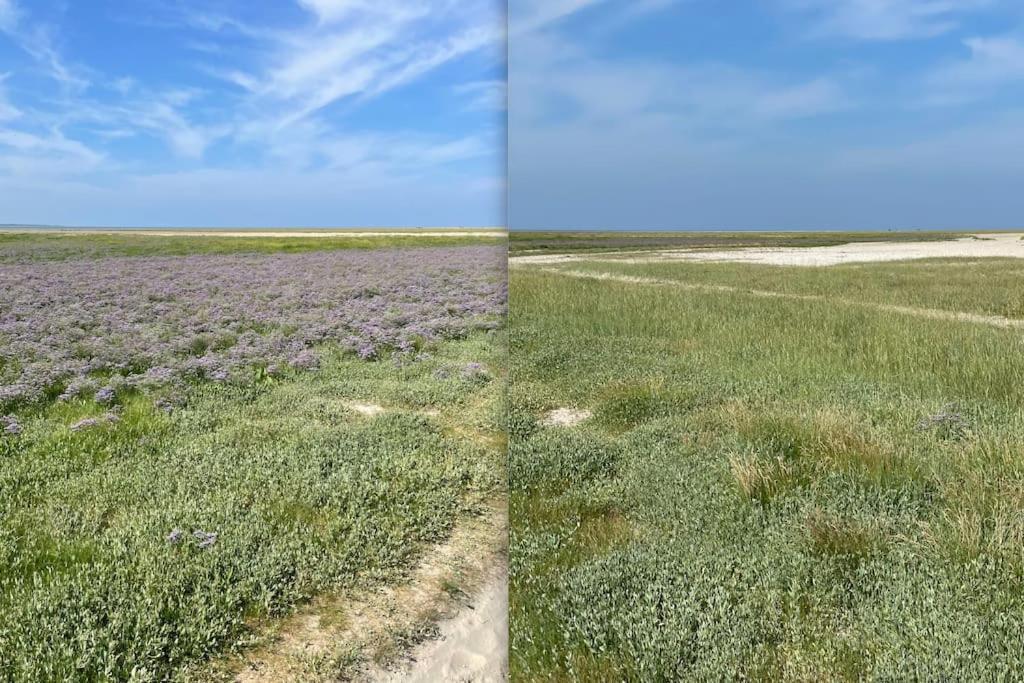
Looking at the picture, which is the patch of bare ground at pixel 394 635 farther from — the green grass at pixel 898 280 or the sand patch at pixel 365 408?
the sand patch at pixel 365 408

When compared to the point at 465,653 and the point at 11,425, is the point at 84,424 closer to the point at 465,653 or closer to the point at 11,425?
the point at 11,425

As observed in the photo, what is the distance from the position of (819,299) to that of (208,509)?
3.96 m

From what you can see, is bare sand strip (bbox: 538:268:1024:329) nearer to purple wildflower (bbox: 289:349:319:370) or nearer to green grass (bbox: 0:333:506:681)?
green grass (bbox: 0:333:506:681)

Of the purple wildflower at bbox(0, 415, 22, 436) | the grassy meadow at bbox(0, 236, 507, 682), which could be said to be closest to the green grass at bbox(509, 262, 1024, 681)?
the grassy meadow at bbox(0, 236, 507, 682)

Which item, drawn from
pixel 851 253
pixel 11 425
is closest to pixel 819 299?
pixel 851 253

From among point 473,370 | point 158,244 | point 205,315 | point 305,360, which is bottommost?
Result: point 473,370

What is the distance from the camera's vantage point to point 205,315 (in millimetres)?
7305

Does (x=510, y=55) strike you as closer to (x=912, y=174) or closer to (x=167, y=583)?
(x=912, y=174)

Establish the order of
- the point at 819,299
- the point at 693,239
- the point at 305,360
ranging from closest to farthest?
the point at 819,299 < the point at 693,239 < the point at 305,360

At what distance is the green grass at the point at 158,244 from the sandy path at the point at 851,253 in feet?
22.3

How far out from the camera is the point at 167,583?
11.2 feet

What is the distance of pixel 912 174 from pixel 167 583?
3.88 m

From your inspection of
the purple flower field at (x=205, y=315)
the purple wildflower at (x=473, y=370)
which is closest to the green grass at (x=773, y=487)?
the purple wildflower at (x=473, y=370)

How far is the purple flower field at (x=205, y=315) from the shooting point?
5691 mm
